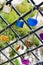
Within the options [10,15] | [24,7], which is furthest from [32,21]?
[10,15]

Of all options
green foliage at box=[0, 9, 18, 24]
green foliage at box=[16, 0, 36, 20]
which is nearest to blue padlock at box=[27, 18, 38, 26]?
green foliage at box=[16, 0, 36, 20]

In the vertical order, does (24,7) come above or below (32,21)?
above

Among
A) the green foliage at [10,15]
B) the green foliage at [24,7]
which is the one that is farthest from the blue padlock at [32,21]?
the green foliage at [10,15]

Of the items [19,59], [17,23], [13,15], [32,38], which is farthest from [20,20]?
[19,59]

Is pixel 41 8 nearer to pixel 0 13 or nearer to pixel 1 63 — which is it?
pixel 0 13

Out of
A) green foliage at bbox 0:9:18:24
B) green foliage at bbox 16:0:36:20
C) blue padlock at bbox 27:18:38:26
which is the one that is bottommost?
blue padlock at bbox 27:18:38:26

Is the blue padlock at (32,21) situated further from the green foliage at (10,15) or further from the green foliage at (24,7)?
the green foliage at (10,15)

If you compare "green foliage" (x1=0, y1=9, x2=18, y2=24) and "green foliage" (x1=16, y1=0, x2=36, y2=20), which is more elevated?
"green foliage" (x1=0, y1=9, x2=18, y2=24)

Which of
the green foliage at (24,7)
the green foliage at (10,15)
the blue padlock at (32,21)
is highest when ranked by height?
the green foliage at (10,15)

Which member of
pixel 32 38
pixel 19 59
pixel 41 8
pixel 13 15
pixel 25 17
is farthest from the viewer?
pixel 19 59

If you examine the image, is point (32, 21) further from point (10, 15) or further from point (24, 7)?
point (10, 15)

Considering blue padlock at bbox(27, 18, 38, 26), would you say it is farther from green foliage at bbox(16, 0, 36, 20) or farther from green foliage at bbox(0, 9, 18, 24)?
green foliage at bbox(0, 9, 18, 24)
